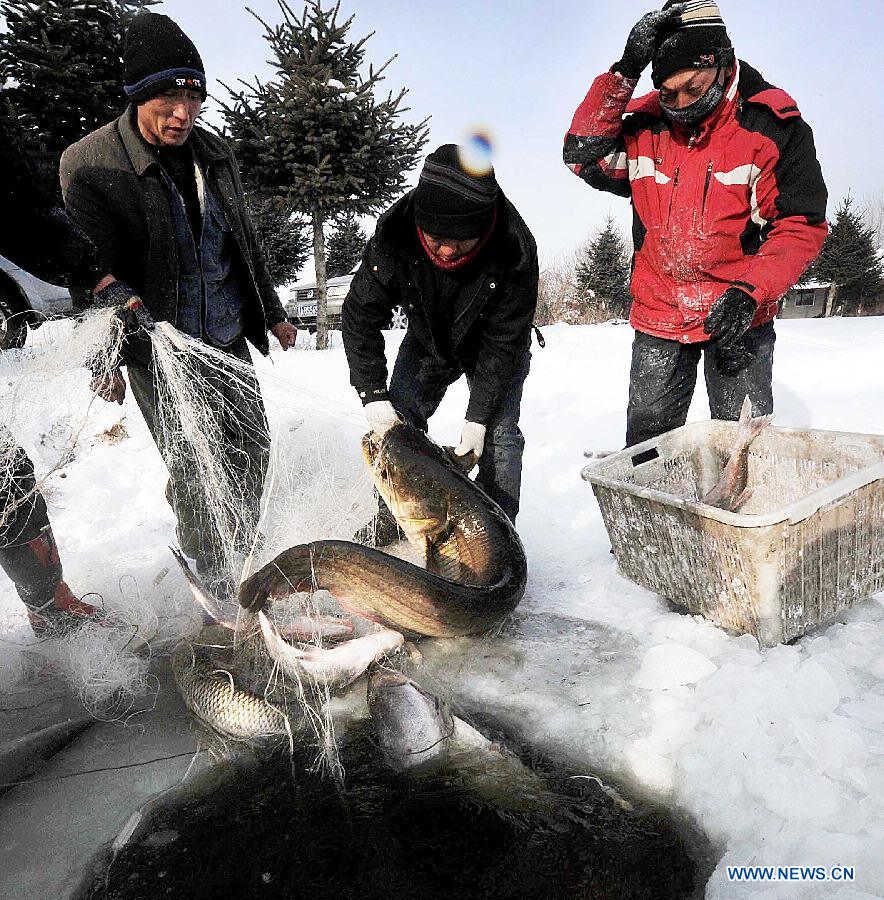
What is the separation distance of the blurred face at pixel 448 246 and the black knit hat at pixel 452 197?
0.03 meters

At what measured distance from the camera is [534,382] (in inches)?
322

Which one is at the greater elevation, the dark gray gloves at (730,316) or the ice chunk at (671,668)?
the dark gray gloves at (730,316)

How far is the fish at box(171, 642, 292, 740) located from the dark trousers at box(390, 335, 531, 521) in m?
1.65

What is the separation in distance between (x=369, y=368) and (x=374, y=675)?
1629 millimetres

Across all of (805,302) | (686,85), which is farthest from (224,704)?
(805,302)

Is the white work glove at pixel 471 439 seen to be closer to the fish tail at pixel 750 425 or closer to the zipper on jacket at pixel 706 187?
the fish tail at pixel 750 425

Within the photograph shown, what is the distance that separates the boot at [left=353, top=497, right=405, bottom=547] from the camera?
3.67m

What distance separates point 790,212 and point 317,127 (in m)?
13.9

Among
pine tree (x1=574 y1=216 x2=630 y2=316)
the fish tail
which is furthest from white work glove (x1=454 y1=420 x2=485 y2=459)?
pine tree (x1=574 y1=216 x2=630 y2=316)

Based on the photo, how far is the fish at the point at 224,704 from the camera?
2396mm

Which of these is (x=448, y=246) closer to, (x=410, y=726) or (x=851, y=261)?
(x=410, y=726)

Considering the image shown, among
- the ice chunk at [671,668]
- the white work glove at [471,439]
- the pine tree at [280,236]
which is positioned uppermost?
the pine tree at [280,236]

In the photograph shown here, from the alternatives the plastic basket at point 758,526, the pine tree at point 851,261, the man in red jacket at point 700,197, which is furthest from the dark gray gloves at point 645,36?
the pine tree at point 851,261

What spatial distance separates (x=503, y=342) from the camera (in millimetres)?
3260
